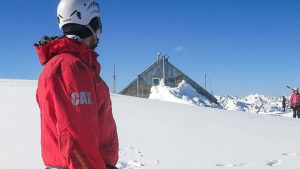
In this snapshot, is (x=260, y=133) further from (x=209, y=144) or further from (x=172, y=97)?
(x=172, y=97)

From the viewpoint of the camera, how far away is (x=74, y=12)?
7.64 feet

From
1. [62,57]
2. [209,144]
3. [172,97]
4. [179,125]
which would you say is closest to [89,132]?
[62,57]

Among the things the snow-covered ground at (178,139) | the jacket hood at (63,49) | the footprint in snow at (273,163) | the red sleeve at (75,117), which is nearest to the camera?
the red sleeve at (75,117)

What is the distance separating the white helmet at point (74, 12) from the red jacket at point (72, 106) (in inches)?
6.2

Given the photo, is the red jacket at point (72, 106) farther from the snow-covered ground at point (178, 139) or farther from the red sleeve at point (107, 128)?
the snow-covered ground at point (178, 139)

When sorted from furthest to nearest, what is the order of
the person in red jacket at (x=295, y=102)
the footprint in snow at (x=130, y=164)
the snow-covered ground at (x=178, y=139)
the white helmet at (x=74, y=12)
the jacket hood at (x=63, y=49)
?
the person in red jacket at (x=295, y=102) → the snow-covered ground at (x=178, y=139) → the footprint in snow at (x=130, y=164) → the white helmet at (x=74, y=12) → the jacket hood at (x=63, y=49)

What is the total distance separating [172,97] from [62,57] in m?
24.9

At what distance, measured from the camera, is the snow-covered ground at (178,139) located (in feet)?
22.1

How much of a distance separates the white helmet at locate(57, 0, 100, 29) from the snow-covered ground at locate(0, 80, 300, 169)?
4120mm

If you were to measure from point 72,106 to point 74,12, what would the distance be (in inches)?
22.6

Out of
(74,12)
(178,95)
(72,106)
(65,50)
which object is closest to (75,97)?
(72,106)

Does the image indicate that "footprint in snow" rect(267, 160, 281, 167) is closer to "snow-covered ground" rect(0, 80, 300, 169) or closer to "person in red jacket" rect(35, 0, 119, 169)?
"snow-covered ground" rect(0, 80, 300, 169)

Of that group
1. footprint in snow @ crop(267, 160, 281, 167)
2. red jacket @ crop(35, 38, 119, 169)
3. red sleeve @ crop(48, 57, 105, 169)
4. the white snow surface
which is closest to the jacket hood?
red jacket @ crop(35, 38, 119, 169)

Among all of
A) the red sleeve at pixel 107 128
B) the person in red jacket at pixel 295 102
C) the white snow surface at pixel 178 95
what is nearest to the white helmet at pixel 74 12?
the red sleeve at pixel 107 128
